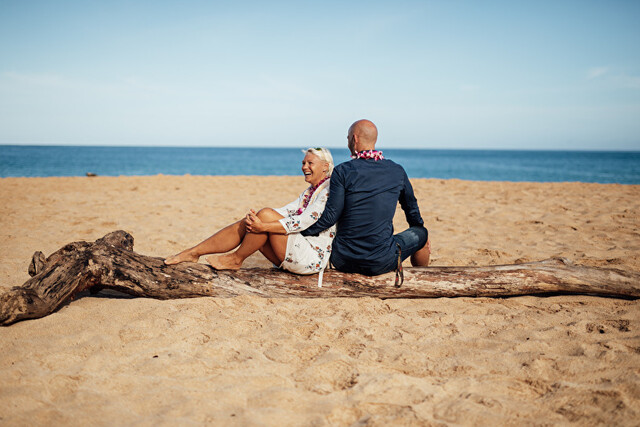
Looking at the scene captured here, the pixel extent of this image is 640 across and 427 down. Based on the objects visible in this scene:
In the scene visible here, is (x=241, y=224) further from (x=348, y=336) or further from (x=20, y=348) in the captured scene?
(x=20, y=348)

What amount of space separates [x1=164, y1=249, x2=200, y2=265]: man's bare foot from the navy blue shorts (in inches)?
53.5

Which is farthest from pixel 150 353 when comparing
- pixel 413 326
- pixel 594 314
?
pixel 594 314

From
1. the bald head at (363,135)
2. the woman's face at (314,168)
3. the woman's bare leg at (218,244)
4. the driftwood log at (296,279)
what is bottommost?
the driftwood log at (296,279)

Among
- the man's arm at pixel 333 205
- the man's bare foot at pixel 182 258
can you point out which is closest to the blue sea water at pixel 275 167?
the man's bare foot at pixel 182 258

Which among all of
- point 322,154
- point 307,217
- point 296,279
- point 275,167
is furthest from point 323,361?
point 275,167

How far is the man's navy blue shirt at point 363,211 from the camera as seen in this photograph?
3648 mm

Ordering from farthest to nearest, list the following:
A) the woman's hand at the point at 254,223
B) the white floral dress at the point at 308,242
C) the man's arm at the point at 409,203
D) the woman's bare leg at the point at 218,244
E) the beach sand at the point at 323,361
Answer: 1. the man's arm at the point at 409,203
2. the woman's bare leg at the point at 218,244
3. the white floral dress at the point at 308,242
4. the woman's hand at the point at 254,223
5. the beach sand at the point at 323,361

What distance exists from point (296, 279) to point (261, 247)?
Result: 454mm

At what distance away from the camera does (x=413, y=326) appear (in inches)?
136

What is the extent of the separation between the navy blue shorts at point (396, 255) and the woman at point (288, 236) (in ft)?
0.48

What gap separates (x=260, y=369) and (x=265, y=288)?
1.27 m

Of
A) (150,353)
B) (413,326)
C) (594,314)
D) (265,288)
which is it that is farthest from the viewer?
(265,288)

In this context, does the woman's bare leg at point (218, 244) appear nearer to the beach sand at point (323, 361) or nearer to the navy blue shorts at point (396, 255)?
the beach sand at point (323, 361)

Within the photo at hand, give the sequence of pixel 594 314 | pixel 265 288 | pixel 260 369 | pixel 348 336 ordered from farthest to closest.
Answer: pixel 265 288
pixel 594 314
pixel 348 336
pixel 260 369
